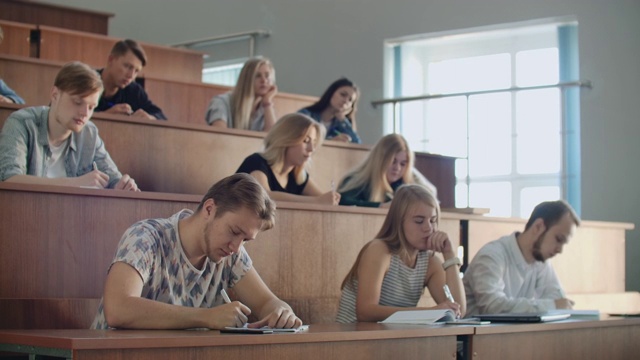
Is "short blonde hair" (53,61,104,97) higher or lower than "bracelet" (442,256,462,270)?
higher

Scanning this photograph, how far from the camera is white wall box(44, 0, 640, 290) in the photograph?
7062mm

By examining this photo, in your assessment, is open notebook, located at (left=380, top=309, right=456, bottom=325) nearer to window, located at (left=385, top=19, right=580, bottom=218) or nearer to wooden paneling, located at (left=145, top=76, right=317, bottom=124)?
wooden paneling, located at (left=145, top=76, right=317, bottom=124)

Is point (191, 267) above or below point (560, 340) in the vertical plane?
above

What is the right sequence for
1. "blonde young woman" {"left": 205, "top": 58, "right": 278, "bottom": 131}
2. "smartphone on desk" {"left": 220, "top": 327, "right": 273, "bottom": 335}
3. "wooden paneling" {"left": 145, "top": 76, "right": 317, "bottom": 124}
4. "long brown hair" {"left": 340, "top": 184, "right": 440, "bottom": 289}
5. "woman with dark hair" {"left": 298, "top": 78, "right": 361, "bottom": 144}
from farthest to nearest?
"wooden paneling" {"left": 145, "top": 76, "right": 317, "bottom": 124}
"woman with dark hair" {"left": 298, "top": 78, "right": 361, "bottom": 144}
"blonde young woman" {"left": 205, "top": 58, "right": 278, "bottom": 131}
"long brown hair" {"left": 340, "top": 184, "right": 440, "bottom": 289}
"smartphone on desk" {"left": 220, "top": 327, "right": 273, "bottom": 335}

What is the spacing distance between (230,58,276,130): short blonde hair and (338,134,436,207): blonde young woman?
82cm

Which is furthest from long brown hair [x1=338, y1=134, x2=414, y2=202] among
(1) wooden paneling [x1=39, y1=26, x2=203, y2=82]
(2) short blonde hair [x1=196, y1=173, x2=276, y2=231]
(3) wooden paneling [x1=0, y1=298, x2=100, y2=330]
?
(1) wooden paneling [x1=39, y1=26, x2=203, y2=82]

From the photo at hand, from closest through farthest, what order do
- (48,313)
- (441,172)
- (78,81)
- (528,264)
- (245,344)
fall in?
(245,344) → (48,313) → (78,81) → (528,264) → (441,172)

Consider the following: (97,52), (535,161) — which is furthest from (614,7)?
(97,52)

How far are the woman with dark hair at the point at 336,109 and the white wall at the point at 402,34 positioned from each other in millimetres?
1586

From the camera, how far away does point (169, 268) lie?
8.29 feet

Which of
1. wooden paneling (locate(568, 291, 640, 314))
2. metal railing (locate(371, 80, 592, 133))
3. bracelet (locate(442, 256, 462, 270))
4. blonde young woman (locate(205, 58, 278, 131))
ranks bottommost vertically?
wooden paneling (locate(568, 291, 640, 314))

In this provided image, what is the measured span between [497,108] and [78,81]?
4997 mm

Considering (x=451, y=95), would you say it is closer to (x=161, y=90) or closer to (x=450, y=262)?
(x=161, y=90)

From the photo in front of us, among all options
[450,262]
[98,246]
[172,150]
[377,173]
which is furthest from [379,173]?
[98,246]
